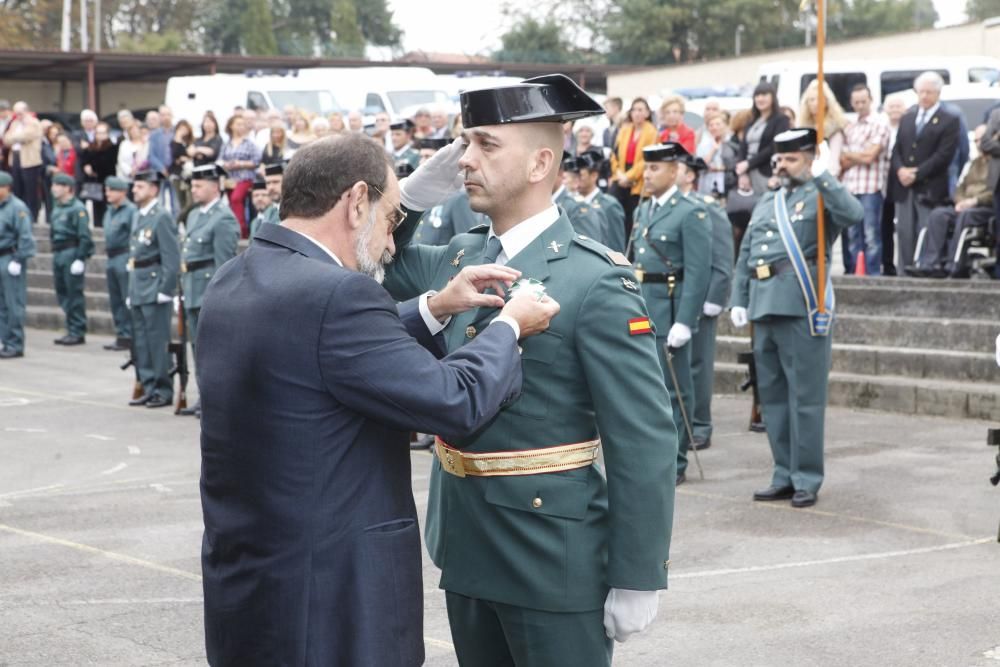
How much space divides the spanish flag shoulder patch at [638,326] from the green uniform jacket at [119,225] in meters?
12.7

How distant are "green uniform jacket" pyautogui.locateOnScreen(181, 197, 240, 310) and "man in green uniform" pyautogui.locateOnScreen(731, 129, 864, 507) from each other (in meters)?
5.13

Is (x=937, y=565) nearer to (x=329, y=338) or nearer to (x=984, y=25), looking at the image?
(x=329, y=338)

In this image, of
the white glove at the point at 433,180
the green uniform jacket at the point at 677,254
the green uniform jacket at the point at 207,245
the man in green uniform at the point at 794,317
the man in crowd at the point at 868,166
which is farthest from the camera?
the man in crowd at the point at 868,166

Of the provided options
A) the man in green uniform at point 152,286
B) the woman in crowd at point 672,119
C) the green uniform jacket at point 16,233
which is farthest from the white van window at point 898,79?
the green uniform jacket at point 16,233

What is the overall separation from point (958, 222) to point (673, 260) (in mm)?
4429

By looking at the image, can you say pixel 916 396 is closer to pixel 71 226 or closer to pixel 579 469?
pixel 579 469

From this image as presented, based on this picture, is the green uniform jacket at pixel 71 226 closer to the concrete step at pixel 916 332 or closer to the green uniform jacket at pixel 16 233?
the green uniform jacket at pixel 16 233

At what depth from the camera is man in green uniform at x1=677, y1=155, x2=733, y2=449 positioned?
1025 cm

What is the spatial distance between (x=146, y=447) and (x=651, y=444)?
8.15m


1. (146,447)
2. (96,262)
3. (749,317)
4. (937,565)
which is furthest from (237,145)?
(937,565)

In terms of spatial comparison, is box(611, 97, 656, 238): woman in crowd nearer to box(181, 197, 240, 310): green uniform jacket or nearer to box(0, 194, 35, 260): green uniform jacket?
box(181, 197, 240, 310): green uniform jacket

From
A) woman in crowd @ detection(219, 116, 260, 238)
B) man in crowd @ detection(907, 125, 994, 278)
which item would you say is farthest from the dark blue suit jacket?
woman in crowd @ detection(219, 116, 260, 238)

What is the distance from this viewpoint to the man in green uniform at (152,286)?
13.3 metres

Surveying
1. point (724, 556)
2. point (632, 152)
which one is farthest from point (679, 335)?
point (632, 152)
